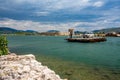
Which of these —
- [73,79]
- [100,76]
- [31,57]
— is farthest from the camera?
[100,76]

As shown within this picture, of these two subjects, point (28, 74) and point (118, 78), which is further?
point (118, 78)

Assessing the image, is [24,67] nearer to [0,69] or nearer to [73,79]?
[0,69]

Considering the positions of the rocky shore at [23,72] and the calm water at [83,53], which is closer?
the rocky shore at [23,72]

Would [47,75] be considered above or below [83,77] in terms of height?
above

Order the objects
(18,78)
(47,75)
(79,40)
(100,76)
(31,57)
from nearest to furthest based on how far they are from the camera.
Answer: (18,78), (47,75), (31,57), (100,76), (79,40)

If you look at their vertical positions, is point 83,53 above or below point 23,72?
below

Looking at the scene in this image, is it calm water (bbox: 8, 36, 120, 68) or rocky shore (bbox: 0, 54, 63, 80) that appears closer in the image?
rocky shore (bbox: 0, 54, 63, 80)

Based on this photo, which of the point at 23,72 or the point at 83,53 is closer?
the point at 23,72

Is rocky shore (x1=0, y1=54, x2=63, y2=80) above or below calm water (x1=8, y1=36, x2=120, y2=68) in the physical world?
above

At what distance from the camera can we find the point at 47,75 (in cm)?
991

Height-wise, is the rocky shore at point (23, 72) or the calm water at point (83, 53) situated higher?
the rocky shore at point (23, 72)

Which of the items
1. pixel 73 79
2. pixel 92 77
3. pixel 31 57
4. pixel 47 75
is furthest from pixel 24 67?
pixel 92 77

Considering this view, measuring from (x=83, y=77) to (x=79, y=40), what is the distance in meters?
114

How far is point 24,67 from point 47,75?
111cm
